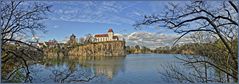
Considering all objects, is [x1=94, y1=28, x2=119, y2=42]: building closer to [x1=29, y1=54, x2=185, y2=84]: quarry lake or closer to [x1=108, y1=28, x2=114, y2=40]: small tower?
[x1=108, y1=28, x2=114, y2=40]: small tower

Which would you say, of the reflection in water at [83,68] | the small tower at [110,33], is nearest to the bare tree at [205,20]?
the small tower at [110,33]

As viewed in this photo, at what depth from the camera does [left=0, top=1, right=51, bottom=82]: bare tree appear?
2.20 m

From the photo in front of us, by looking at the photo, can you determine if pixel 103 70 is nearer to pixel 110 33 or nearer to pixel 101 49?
pixel 101 49

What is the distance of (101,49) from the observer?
7.24ft

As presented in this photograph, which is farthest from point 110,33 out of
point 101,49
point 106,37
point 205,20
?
point 205,20

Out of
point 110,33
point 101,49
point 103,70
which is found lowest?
point 103,70

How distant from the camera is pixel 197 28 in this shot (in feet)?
7.45

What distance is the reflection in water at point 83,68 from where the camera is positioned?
7.21 feet

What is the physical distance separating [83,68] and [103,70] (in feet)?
0.51

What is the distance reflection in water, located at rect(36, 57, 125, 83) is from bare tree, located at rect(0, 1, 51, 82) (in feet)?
0.63

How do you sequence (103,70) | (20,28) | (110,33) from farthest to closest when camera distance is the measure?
1. (20,28)
2. (103,70)
3. (110,33)

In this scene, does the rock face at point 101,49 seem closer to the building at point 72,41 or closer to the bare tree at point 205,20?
the building at point 72,41

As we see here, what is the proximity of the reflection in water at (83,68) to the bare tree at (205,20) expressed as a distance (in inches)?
14.0

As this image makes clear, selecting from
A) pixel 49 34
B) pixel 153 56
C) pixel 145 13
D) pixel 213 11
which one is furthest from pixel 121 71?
pixel 213 11
